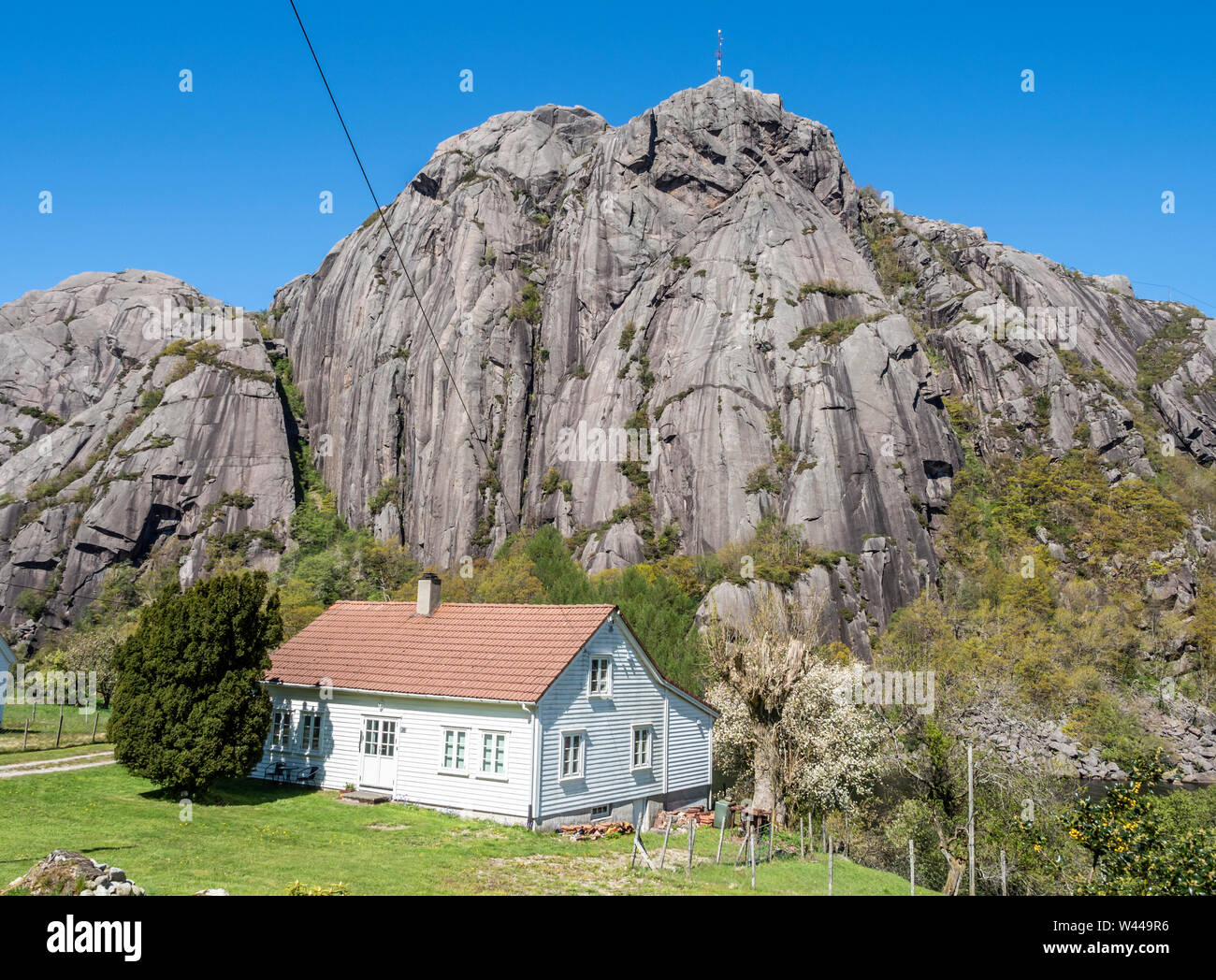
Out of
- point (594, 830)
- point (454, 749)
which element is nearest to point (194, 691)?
point (454, 749)

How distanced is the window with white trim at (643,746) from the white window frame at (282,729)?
12.7m

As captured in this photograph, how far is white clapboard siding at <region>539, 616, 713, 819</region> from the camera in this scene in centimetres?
2631

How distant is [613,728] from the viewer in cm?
2894

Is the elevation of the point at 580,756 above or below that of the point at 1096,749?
above

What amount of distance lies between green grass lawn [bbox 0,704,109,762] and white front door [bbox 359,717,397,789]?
40.7ft

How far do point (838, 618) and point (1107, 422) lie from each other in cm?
4995

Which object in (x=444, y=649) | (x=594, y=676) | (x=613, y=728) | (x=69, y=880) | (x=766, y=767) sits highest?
(x=444, y=649)

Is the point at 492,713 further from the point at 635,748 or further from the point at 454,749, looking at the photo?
the point at 635,748

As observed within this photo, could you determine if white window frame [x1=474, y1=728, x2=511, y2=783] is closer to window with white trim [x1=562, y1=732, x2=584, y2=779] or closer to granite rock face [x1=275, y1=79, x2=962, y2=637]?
window with white trim [x1=562, y1=732, x2=584, y2=779]

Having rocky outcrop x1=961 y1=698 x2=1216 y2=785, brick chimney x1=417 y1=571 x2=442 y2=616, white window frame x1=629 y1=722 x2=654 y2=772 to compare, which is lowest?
rocky outcrop x1=961 y1=698 x2=1216 y2=785

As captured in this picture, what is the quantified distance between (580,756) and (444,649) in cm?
622

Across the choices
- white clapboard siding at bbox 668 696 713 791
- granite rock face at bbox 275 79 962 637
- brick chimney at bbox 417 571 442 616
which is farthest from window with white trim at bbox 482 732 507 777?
granite rock face at bbox 275 79 962 637

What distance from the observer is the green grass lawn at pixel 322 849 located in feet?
52.4

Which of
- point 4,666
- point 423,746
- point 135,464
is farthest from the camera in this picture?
point 135,464
